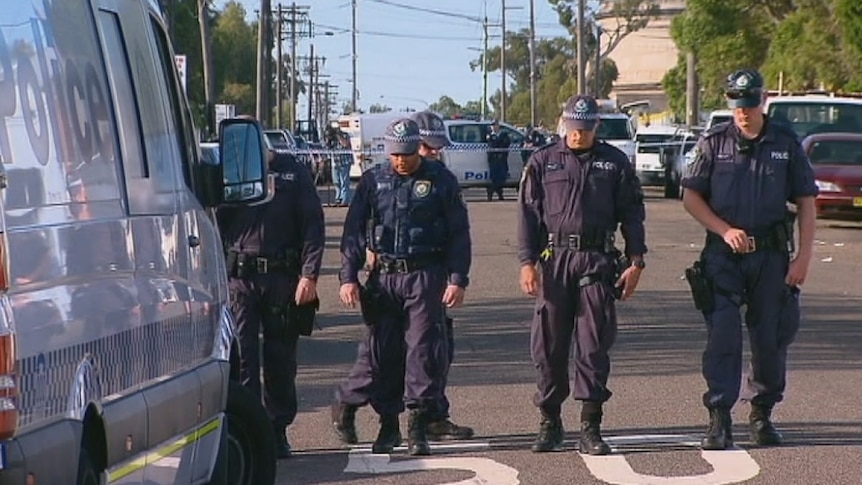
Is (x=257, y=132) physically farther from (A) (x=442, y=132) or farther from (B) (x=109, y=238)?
(A) (x=442, y=132)

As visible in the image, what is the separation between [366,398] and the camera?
10023 mm

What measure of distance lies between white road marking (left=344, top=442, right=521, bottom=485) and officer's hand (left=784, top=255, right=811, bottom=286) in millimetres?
1870

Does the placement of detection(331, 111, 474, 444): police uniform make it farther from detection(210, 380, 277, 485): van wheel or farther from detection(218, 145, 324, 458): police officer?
detection(210, 380, 277, 485): van wheel

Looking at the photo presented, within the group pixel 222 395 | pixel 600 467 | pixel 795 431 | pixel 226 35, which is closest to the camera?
pixel 222 395

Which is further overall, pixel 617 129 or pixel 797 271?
pixel 617 129

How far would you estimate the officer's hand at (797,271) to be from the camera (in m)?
9.76

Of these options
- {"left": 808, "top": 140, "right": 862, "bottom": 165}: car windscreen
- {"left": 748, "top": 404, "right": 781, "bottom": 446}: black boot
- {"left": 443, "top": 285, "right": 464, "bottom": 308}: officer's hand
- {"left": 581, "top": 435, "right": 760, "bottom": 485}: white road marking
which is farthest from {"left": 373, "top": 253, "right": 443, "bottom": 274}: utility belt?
{"left": 808, "top": 140, "right": 862, "bottom": 165}: car windscreen

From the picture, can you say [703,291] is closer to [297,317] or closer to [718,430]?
[718,430]

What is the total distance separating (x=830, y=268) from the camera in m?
22.0

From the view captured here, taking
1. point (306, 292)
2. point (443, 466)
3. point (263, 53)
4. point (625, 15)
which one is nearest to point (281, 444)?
point (306, 292)

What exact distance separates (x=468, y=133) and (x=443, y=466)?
3606cm

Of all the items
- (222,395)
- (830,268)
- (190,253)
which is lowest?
(830,268)

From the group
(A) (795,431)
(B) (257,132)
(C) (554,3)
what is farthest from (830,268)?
(C) (554,3)

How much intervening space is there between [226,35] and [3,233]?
85.8 m
